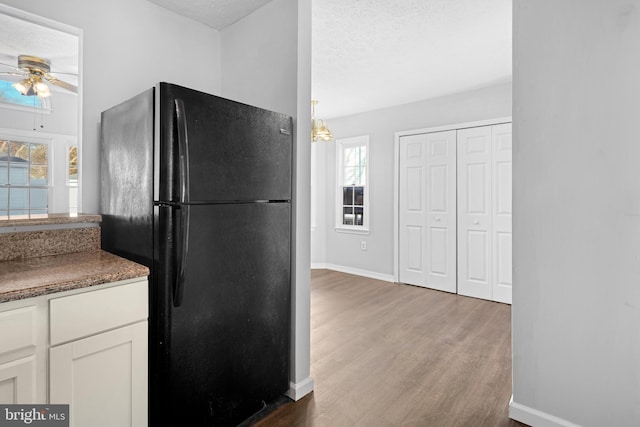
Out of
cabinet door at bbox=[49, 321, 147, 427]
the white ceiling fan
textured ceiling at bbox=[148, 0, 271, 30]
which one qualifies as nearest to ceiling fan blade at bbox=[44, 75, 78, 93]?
the white ceiling fan

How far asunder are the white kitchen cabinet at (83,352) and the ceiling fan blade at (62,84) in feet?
4.11

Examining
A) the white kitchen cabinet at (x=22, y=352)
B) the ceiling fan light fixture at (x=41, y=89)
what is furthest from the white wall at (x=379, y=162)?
the white kitchen cabinet at (x=22, y=352)

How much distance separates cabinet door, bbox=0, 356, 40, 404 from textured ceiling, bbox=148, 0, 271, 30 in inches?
83.5

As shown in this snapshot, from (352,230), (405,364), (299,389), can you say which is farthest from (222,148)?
(352,230)

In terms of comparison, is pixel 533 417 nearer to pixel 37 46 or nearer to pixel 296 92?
pixel 296 92

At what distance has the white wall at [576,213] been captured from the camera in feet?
4.94

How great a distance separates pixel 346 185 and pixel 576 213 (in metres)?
4.01

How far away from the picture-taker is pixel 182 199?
143cm

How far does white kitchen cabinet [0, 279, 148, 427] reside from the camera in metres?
1.07

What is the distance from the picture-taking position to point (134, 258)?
1588mm

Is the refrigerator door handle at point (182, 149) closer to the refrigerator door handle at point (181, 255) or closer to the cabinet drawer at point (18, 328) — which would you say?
the refrigerator door handle at point (181, 255)

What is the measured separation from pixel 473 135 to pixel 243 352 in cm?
373

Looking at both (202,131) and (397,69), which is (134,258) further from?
(397,69)

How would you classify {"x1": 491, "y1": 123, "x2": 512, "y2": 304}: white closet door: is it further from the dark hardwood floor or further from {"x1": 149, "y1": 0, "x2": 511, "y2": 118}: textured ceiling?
{"x1": 149, "y1": 0, "x2": 511, "y2": 118}: textured ceiling
